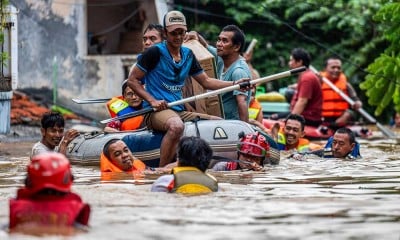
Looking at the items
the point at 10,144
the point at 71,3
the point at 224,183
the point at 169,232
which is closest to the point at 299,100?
the point at 10,144

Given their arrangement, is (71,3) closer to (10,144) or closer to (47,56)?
(47,56)

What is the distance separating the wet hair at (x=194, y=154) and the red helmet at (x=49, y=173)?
2.02 meters

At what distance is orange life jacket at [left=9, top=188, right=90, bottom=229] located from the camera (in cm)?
745

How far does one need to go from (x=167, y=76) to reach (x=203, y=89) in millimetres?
1344

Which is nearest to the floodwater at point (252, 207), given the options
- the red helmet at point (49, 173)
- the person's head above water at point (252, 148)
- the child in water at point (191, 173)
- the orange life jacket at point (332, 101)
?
the child in water at point (191, 173)

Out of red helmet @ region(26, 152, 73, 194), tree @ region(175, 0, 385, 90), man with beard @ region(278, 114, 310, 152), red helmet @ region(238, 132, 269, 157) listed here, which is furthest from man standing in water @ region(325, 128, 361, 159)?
tree @ region(175, 0, 385, 90)

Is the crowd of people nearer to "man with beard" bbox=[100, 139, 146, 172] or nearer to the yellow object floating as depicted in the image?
"man with beard" bbox=[100, 139, 146, 172]

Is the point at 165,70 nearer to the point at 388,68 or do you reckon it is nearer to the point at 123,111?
the point at 123,111

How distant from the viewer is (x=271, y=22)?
86.7 ft

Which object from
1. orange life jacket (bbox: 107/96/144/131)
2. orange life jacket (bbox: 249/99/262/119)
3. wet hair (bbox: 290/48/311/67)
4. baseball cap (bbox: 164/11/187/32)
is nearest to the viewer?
baseball cap (bbox: 164/11/187/32)

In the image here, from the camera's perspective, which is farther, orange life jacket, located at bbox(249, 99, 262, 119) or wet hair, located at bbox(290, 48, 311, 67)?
wet hair, located at bbox(290, 48, 311, 67)

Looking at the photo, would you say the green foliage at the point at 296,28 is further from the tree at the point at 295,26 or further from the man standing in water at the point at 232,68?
the man standing in water at the point at 232,68

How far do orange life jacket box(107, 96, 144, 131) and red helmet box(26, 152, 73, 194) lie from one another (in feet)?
20.8

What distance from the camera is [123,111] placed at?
13859 mm
